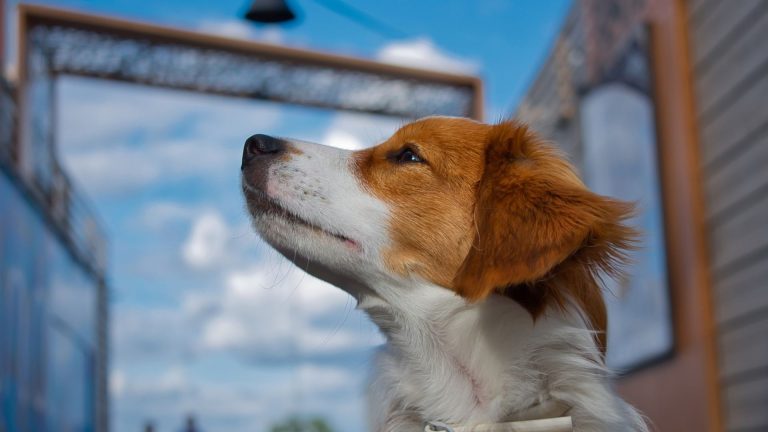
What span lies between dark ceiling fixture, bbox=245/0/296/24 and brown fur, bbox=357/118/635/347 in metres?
1.70

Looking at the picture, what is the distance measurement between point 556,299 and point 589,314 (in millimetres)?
132

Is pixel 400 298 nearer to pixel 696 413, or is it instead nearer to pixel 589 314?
pixel 589 314

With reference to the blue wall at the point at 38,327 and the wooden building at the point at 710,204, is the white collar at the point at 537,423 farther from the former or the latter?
the blue wall at the point at 38,327

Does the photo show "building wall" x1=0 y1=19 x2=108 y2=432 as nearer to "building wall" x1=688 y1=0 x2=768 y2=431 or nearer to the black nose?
the black nose

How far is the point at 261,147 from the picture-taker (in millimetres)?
2330

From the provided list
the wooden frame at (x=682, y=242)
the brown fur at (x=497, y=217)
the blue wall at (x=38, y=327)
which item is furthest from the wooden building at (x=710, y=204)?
the blue wall at (x=38, y=327)

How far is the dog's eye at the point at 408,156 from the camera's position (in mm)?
2422

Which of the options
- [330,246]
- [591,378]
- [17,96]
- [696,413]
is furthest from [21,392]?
[591,378]

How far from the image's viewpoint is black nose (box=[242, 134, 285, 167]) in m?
2.32

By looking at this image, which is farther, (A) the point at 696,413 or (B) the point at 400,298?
(A) the point at 696,413

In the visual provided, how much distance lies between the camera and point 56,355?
7945 millimetres

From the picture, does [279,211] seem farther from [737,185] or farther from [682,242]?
[682,242]

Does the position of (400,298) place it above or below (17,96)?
below

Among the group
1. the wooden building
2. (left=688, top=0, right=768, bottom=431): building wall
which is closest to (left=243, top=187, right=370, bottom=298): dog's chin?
the wooden building
